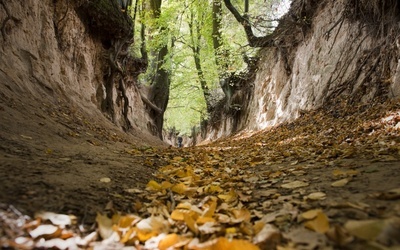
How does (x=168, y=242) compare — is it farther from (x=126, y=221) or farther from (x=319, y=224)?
(x=319, y=224)

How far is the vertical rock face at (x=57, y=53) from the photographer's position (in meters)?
3.83

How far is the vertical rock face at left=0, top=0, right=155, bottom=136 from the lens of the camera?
3.83 meters

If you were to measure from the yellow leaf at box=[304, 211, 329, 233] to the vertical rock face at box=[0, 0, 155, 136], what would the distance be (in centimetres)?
325

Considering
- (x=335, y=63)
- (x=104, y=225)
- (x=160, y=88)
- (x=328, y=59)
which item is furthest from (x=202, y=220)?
(x=160, y=88)

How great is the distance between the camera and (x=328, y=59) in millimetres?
6328

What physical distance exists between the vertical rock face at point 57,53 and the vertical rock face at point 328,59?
4.94 m

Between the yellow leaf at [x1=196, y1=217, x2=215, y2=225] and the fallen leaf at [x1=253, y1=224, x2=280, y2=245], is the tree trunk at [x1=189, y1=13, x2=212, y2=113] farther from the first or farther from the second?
the fallen leaf at [x1=253, y1=224, x2=280, y2=245]

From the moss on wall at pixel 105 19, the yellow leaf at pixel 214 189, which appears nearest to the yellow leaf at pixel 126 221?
the yellow leaf at pixel 214 189

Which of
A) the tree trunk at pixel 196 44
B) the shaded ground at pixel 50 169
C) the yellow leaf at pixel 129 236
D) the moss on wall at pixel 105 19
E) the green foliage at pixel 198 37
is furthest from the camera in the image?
the tree trunk at pixel 196 44

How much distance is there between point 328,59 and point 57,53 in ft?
19.6

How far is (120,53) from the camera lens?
26.4ft

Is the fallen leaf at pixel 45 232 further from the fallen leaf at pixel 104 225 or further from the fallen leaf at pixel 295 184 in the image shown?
the fallen leaf at pixel 295 184

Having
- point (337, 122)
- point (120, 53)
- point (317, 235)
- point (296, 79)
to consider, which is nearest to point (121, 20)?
point (120, 53)

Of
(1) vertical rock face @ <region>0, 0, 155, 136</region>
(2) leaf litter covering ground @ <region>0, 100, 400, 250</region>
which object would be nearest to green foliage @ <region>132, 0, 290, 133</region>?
(1) vertical rock face @ <region>0, 0, 155, 136</region>
